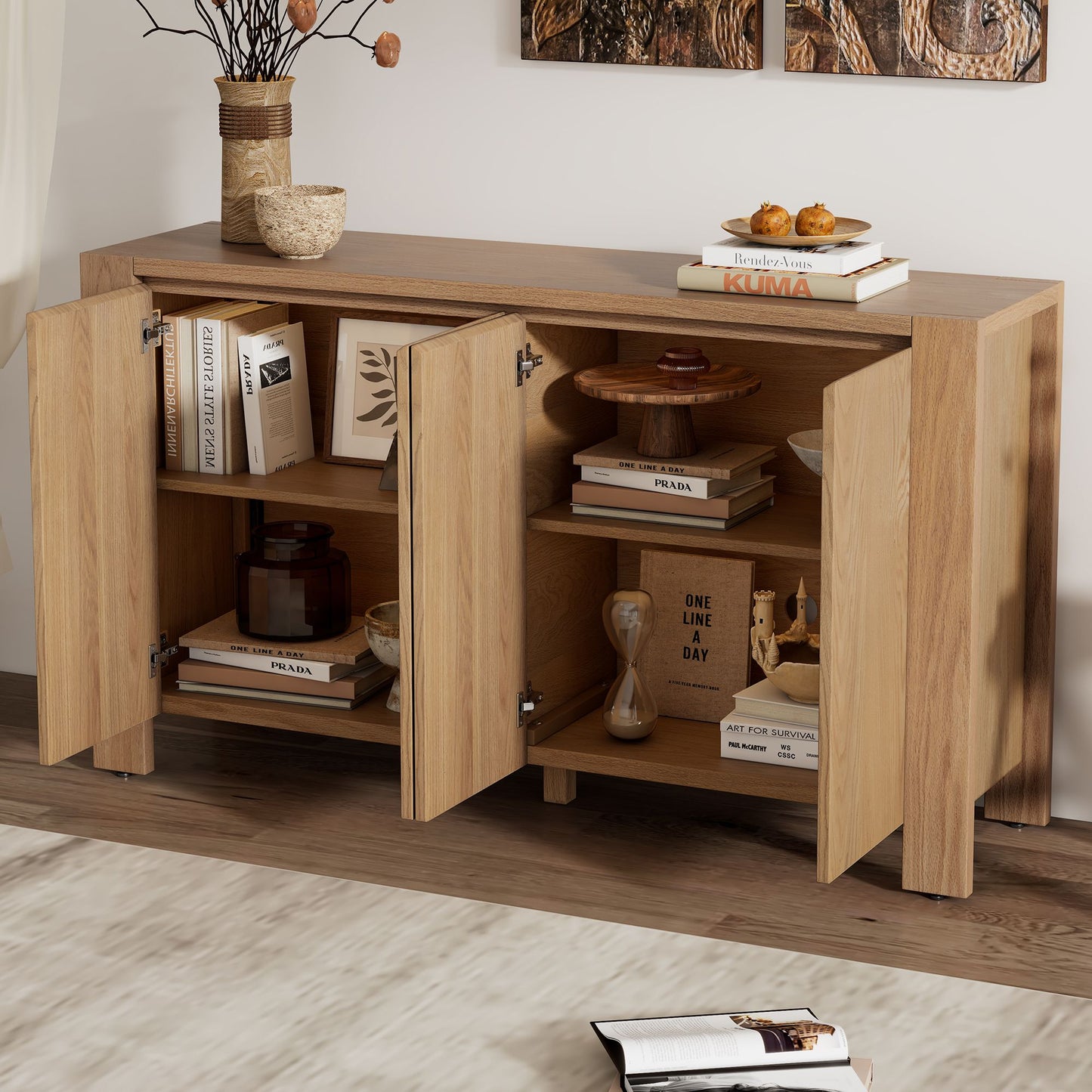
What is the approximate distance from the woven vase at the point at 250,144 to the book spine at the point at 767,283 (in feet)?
2.50

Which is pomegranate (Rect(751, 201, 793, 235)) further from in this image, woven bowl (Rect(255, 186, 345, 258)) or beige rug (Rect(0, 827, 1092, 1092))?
beige rug (Rect(0, 827, 1092, 1092))

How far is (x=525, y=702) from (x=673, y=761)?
0.25 m

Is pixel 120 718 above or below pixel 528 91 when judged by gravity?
below

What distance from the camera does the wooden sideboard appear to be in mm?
2426

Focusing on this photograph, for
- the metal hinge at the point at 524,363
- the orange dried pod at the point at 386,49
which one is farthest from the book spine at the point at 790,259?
the orange dried pod at the point at 386,49

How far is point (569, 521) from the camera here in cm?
273

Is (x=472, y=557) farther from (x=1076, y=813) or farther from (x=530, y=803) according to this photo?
(x=1076, y=813)

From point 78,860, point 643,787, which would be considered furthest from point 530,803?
point 78,860

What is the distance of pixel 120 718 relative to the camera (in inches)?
115

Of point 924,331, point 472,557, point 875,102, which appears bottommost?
point 472,557

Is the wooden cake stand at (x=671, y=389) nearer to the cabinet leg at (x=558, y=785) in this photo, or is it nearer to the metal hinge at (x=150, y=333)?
the cabinet leg at (x=558, y=785)

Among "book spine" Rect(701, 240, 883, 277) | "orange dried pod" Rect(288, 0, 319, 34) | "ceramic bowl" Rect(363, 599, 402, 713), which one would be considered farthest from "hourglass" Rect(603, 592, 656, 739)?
"orange dried pod" Rect(288, 0, 319, 34)

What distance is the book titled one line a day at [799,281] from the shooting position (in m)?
2.49

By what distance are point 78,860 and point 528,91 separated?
5.05 ft
